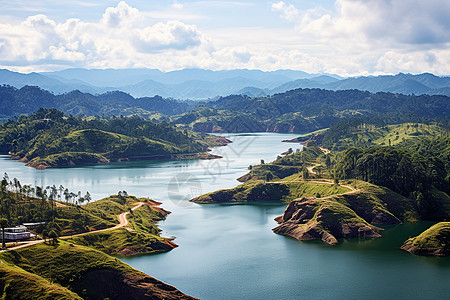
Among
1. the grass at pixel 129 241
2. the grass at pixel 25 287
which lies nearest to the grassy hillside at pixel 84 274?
the grass at pixel 25 287

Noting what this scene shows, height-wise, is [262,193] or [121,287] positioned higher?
[262,193]

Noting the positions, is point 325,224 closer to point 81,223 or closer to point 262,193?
point 262,193

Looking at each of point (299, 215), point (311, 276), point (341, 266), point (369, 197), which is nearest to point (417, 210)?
point (369, 197)

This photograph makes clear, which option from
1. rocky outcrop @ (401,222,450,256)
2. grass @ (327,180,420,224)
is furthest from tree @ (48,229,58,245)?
rocky outcrop @ (401,222,450,256)

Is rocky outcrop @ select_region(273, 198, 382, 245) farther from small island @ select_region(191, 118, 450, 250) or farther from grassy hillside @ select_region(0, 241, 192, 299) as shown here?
grassy hillside @ select_region(0, 241, 192, 299)

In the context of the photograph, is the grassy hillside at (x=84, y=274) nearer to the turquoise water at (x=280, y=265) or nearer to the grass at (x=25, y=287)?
the grass at (x=25, y=287)

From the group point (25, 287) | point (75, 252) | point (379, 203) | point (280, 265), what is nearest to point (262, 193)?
point (379, 203)

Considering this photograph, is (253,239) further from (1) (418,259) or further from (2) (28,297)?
(2) (28,297)
